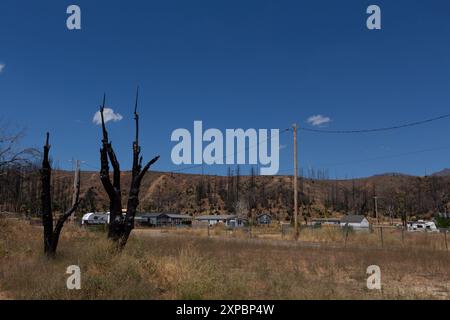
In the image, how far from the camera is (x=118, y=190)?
16.4m

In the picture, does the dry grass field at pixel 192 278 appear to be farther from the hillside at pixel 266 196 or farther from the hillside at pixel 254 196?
the hillside at pixel 266 196

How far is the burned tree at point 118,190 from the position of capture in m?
15.6

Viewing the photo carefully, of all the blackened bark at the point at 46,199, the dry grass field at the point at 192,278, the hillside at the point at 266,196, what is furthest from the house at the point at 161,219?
the blackened bark at the point at 46,199

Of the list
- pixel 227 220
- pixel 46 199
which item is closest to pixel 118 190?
pixel 46 199

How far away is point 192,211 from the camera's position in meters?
117

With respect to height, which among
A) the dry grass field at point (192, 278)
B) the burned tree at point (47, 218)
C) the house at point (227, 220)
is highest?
the burned tree at point (47, 218)

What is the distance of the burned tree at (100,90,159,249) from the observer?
15.6 m

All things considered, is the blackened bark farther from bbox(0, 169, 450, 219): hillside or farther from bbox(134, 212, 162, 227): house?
bbox(0, 169, 450, 219): hillside

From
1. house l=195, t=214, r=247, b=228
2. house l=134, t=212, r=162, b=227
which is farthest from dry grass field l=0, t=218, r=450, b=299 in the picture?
house l=134, t=212, r=162, b=227

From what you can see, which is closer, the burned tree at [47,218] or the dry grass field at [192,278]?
the dry grass field at [192,278]

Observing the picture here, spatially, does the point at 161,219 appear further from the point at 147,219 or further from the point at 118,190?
the point at 118,190

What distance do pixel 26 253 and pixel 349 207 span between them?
372 feet

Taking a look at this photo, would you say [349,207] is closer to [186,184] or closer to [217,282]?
[186,184]
